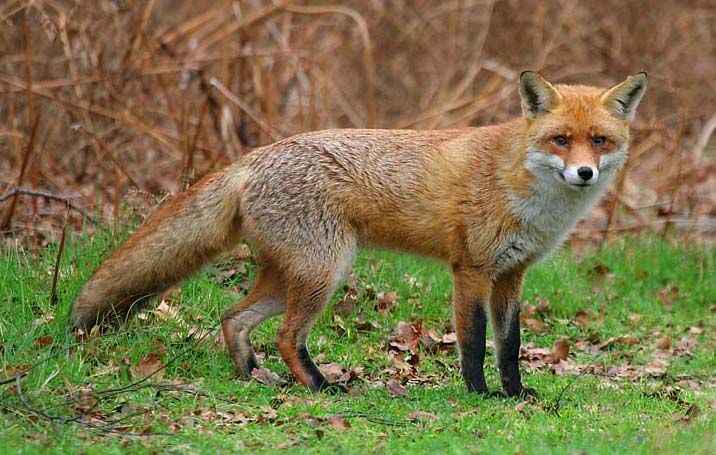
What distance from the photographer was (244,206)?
19.7 ft

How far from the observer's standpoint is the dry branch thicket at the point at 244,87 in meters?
9.41

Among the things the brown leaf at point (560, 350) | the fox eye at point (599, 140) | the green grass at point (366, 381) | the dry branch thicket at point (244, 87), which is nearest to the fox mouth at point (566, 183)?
the fox eye at point (599, 140)

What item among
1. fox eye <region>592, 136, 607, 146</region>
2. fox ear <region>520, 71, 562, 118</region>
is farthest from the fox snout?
fox ear <region>520, 71, 562, 118</region>

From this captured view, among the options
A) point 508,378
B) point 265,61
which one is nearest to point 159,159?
point 265,61

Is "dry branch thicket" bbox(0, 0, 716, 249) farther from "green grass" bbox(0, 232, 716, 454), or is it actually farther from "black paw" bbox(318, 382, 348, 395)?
"black paw" bbox(318, 382, 348, 395)

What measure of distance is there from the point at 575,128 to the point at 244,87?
5.67 metres

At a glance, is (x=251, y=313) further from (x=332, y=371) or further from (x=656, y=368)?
(x=656, y=368)

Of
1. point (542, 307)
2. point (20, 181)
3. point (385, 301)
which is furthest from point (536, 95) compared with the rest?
point (20, 181)

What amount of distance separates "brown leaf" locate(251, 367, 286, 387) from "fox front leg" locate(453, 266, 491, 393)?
113 centimetres

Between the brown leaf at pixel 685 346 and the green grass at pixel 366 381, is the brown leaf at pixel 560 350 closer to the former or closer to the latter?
the green grass at pixel 366 381

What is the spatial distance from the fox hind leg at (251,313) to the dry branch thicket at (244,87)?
2.13m

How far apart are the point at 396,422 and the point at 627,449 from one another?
1199mm

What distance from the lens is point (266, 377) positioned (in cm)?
616

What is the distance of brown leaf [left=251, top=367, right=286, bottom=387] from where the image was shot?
20.0ft
